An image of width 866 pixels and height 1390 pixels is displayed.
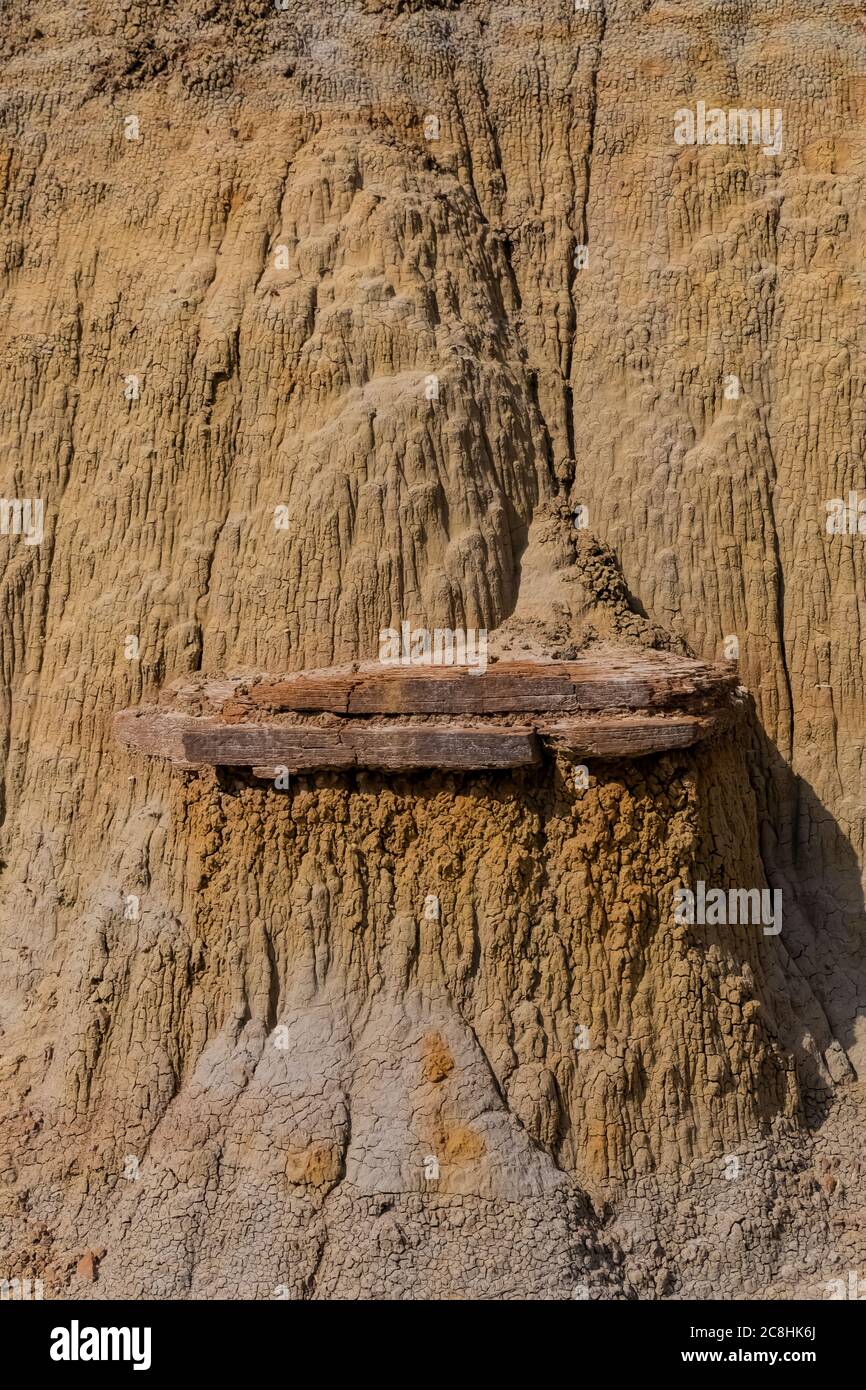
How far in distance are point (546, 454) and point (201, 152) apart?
500 cm

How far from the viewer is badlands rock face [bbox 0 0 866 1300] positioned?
10.6m

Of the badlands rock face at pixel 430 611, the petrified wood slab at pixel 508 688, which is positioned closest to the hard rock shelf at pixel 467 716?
the petrified wood slab at pixel 508 688

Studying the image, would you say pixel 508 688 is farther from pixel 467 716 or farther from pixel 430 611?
pixel 430 611

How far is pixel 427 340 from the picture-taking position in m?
12.3

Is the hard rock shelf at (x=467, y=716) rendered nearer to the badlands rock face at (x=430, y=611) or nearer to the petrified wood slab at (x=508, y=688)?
the petrified wood slab at (x=508, y=688)

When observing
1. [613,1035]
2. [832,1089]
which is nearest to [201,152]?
[613,1035]

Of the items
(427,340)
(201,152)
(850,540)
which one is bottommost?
(850,540)

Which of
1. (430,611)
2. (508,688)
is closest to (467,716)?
(508,688)

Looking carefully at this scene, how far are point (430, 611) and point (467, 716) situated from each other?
1754 millimetres

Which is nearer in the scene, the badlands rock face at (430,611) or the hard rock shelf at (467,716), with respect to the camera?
the hard rock shelf at (467,716)

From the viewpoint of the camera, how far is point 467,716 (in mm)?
10469

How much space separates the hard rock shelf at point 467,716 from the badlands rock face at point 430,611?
35 centimetres

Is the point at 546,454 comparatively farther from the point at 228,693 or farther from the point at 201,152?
the point at 201,152

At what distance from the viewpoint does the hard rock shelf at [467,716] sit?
33.6 feet
